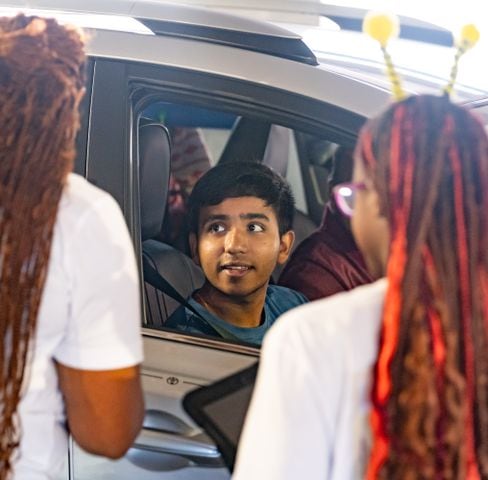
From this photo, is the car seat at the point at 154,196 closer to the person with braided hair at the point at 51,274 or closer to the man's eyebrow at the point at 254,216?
the man's eyebrow at the point at 254,216

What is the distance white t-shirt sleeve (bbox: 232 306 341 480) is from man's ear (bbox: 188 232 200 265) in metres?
1.54

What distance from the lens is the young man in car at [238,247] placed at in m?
2.94

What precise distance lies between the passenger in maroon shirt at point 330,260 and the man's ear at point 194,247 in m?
0.27

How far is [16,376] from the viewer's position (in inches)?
67.4

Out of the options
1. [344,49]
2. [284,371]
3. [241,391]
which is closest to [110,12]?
[344,49]

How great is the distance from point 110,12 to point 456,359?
1.73 m

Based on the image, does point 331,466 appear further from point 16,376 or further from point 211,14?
point 211,14

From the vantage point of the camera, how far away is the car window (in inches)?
118

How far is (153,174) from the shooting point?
9.40 ft

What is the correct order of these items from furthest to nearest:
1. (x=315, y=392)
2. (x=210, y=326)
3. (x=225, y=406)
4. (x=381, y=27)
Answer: (x=210, y=326) < (x=225, y=406) < (x=381, y=27) < (x=315, y=392)

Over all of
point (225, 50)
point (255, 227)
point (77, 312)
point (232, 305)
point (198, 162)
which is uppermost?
A: point (198, 162)

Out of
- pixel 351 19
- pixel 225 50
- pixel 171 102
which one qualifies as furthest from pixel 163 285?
pixel 351 19

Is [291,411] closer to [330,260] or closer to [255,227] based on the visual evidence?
[255,227]

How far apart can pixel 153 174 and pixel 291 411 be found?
4.75ft
